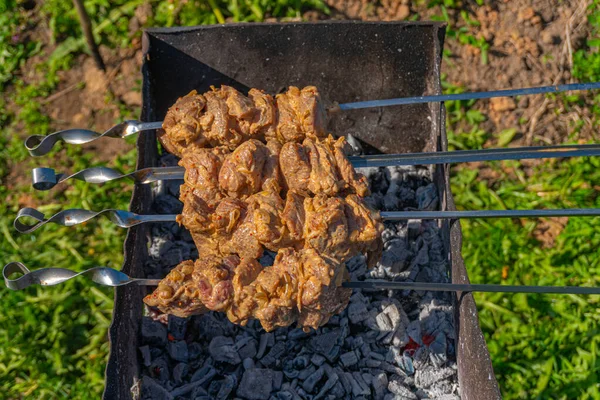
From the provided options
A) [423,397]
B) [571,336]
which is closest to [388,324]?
[423,397]

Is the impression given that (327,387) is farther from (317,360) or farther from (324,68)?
(324,68)

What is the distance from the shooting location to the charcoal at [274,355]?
11.3 ft

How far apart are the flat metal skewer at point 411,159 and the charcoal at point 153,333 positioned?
2.84 ft

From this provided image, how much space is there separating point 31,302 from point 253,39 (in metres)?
2.58

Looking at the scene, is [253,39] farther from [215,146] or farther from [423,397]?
[423,397]

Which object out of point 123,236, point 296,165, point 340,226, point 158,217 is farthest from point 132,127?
point 123,236

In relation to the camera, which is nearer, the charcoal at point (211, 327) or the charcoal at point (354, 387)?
the charcoal at point (354, 387)

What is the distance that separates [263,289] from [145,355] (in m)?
1.12

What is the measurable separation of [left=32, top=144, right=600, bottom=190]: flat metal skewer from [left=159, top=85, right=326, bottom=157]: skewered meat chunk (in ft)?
0.73

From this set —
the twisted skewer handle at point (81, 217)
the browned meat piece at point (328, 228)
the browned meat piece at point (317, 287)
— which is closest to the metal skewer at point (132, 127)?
the twisted skewer handle at point (81, 217)

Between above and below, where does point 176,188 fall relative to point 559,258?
above

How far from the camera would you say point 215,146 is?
3244 mm

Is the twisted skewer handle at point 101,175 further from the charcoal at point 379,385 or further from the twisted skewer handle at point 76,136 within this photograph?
the charcoal at point 379,385

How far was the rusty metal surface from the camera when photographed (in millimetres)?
3812
